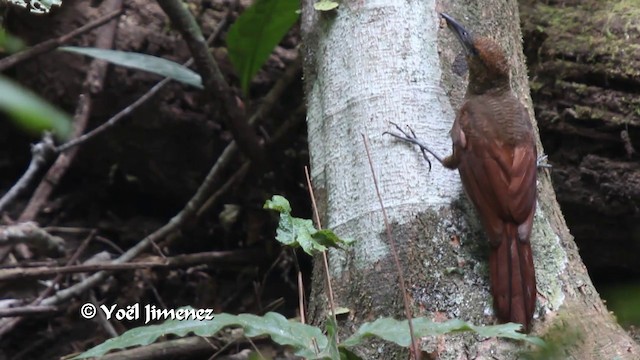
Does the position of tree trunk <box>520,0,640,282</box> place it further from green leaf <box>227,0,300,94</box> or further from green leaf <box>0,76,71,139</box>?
green leaf <box>0,76,71,139</box>

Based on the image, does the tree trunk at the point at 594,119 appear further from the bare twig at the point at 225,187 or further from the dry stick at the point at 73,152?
the dry stick at the point at 73,152

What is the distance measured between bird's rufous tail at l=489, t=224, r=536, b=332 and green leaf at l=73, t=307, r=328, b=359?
570 mm

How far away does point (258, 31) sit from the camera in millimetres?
3506

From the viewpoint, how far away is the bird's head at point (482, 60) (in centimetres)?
257

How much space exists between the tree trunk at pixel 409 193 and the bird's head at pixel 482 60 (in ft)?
0.13

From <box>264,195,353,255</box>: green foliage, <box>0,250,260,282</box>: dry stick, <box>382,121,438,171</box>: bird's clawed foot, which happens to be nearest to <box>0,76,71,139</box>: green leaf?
<box>264,195,353,255</box>: green foliage

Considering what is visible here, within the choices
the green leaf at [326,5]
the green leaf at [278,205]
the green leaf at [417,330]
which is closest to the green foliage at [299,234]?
the green leaf at [278,205]

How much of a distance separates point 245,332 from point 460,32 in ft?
4.23

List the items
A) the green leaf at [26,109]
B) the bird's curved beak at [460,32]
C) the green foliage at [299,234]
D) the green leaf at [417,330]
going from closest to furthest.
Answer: the green leaf at [26,109]
the green leaf at [417,330]
the green foliage at [299,234]
the bird's curved beak at [460,32]

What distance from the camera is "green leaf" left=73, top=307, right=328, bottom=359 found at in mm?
1683

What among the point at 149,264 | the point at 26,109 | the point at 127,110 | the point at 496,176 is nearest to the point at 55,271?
the point at 149,264

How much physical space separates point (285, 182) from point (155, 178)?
60 cm

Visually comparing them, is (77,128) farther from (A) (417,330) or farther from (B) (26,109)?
(B) (26,109)

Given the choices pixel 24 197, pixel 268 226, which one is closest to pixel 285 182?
pixel 268 226
